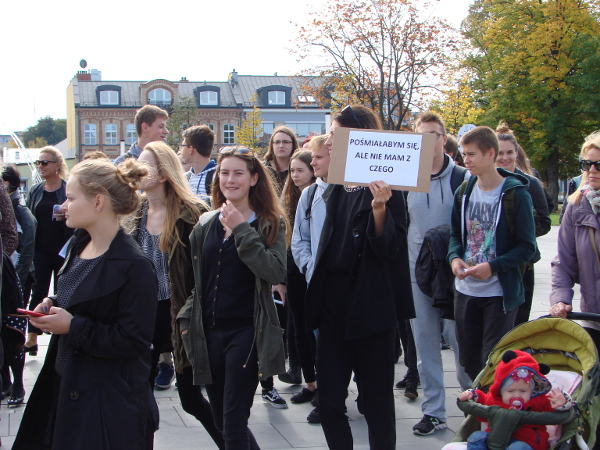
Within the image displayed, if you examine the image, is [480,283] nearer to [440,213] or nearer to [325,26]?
[440,213]

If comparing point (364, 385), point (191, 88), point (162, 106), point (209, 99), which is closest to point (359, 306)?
point (364, 385)

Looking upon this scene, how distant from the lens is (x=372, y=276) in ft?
12.1

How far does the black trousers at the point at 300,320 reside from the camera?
5648 mm

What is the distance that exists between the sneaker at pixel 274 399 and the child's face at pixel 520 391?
2.63 meters

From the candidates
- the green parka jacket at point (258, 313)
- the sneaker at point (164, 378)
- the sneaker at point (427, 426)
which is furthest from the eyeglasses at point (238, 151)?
the sneaker at point (164, 378)

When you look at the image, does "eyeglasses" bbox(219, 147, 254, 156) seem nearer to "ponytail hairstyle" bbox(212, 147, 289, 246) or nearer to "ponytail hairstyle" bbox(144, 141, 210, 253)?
"ponytail hairstyle" bbox(212, 147, 289, 246)

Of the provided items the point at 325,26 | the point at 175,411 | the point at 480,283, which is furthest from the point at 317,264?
the point at 325,26

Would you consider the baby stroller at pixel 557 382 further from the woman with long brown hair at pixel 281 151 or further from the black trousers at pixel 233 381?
the woman with long brown hair at pixel 281 151

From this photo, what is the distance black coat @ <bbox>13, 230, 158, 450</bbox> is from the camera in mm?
2893

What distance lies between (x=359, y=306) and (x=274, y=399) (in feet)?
7.73

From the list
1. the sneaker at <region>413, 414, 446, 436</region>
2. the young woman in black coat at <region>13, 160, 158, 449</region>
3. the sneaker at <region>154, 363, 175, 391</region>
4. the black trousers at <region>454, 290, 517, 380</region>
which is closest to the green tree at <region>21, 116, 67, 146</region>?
the sneaker at <region>154, 363, 175, 391</region>

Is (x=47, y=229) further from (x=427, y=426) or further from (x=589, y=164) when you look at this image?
(x=589, y=164)

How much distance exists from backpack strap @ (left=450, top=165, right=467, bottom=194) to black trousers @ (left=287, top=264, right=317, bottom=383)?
1.49m

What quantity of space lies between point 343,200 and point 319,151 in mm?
700
